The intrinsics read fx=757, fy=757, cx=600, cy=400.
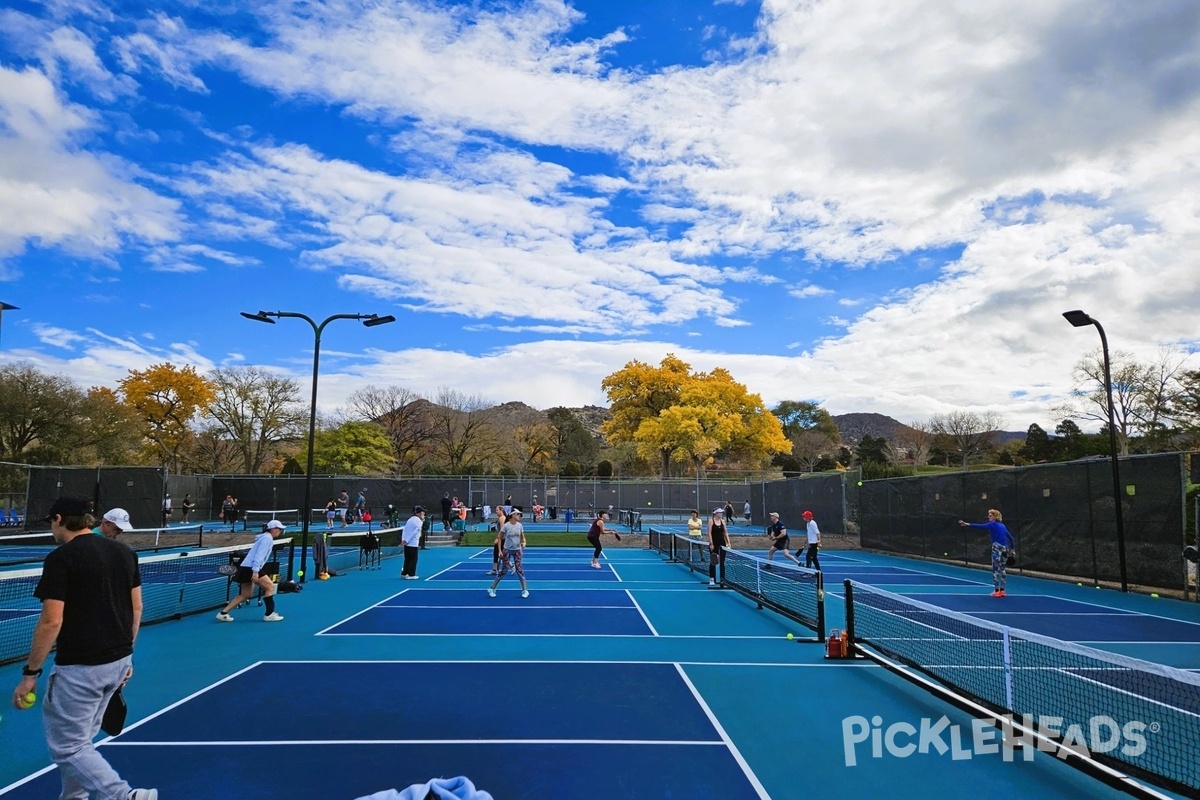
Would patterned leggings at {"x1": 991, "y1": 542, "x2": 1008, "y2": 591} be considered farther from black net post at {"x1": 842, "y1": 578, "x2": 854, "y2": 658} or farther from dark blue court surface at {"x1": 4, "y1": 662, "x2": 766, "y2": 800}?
dark blue court surface at {"x1": 4, "y1": 662, "x2": 766, "y2": 800}

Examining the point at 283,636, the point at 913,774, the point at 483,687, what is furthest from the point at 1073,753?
the point at 283,636

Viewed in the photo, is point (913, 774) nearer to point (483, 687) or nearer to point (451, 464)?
point (483, 687)

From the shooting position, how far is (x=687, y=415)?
Result: 57.5 meters

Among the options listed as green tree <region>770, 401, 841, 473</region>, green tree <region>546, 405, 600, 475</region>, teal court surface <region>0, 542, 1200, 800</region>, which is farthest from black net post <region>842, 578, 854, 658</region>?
green tree <region>770, 401, 841, 473</region>

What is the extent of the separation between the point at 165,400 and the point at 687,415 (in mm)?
39199

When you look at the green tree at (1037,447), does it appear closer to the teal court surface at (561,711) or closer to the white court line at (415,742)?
the teal court surface at (561,711)

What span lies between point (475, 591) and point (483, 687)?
8.62m

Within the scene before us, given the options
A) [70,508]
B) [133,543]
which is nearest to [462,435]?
[133,543]

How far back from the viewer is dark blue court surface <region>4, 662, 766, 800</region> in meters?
5.28

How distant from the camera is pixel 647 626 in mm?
11891

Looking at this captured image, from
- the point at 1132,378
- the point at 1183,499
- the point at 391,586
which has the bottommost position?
the point at 391,586

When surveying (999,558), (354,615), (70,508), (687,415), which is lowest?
(354,615)

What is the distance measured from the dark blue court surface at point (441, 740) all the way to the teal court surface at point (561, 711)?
0.08 ft

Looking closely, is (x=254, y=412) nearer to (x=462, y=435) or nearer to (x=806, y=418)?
(x=462, y=435)
